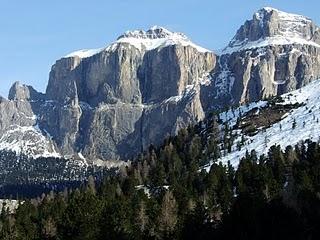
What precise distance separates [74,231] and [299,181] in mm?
59190

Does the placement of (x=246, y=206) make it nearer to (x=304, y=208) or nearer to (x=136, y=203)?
(x=304, y=208)

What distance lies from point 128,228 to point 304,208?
135 ft

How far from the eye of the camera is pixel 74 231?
536ft

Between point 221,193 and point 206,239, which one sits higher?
point 221,193

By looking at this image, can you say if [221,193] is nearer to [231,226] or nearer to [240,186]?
[240,186]

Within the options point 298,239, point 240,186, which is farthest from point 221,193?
point 298,239

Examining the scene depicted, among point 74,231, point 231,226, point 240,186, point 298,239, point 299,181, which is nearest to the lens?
point 298,239

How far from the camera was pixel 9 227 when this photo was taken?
183 meters

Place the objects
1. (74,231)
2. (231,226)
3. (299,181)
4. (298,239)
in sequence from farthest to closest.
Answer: (299,181) < (74,231) < (231,226) < (298,239)

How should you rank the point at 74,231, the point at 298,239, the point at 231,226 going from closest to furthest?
1. the point at 298,239
2. the point at 231,226
3. the point at 74,231

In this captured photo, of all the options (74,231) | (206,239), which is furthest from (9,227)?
(206,239)

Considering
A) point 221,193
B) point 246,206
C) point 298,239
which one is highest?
point 221,193

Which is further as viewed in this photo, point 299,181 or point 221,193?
point 221,193

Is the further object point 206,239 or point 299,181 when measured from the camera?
point 299,181
